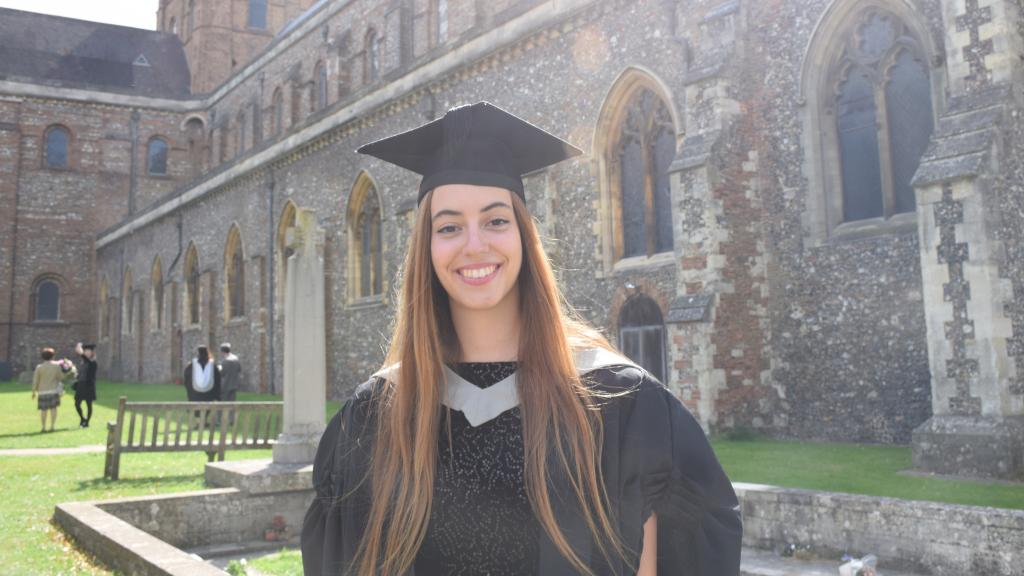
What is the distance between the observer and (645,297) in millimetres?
13258

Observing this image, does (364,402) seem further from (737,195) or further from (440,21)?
(440,21)

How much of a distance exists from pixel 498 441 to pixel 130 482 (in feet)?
27.5

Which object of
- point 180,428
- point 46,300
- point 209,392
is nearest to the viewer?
point 180,428

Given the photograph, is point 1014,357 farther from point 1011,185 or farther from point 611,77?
point 611,77

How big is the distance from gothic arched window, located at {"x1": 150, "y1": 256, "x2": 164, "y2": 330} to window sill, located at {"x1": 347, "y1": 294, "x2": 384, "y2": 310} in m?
16.6

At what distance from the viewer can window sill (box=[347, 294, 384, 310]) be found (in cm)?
2055

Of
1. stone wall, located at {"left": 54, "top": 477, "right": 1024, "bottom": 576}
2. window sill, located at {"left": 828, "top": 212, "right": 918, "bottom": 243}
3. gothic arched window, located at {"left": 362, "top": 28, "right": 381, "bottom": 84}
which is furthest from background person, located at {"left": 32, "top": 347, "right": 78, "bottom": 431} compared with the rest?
gothic arched window, located at {"left": 362, "top": 28, "right": 381, "bottom": 84}

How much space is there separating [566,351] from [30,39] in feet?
159

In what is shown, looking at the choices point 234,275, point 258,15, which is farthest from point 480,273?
point 258,15

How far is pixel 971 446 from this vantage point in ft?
26.6

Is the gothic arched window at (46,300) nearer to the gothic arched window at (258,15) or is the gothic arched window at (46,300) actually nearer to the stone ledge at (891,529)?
the gothic arched window at (258,15)

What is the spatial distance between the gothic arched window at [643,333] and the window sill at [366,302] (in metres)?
8.29

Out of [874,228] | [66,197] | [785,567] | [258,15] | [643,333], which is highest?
[258,15]

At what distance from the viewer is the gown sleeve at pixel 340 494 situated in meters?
1.99
